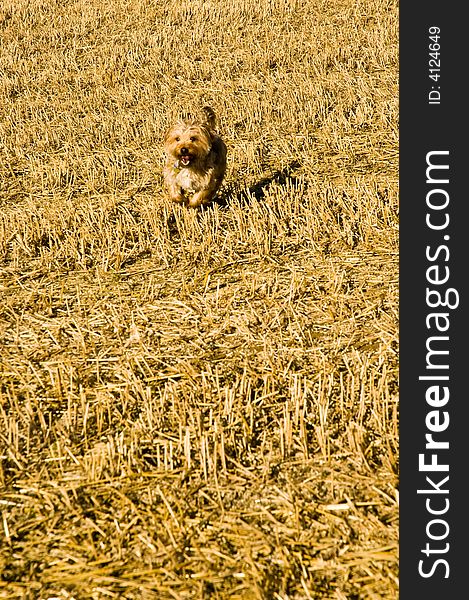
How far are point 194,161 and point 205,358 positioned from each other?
2790 mm

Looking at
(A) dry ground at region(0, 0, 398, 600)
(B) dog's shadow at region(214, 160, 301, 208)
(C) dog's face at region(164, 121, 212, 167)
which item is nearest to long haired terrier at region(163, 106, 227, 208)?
(C) dog's face at region(164, 121, 212, 167)

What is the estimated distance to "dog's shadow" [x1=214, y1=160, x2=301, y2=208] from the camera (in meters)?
7.85

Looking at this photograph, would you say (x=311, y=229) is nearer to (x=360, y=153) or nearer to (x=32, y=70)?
(x=360, y=153)

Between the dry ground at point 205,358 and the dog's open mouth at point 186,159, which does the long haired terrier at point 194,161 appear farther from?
the dry ground at point 205,358

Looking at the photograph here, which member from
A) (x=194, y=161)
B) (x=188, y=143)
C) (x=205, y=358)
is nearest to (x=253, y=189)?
(x=194, y=161)

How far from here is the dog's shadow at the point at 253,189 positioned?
7.85 m

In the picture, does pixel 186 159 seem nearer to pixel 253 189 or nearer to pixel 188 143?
pixel 188 143

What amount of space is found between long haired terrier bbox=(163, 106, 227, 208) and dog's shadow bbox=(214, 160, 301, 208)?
1.37ft

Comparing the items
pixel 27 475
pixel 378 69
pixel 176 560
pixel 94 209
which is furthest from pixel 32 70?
pixel 176 560

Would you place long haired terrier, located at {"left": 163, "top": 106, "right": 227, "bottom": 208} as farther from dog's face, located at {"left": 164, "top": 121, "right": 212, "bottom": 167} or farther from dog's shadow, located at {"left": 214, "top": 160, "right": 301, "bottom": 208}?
dog's shadow, located at {"left": 214, "top": 160, "right": 301, "bottom": 208}

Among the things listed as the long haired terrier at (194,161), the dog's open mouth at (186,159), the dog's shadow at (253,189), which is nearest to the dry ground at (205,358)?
the dog's shadow at (253,189)

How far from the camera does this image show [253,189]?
27.1 feet

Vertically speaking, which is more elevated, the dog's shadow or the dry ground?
the dog's shadow

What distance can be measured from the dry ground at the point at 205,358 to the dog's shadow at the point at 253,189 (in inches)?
1.5
